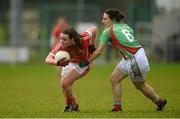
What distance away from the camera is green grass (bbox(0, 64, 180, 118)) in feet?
43.0

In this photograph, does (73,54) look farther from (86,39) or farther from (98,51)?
(98,51)

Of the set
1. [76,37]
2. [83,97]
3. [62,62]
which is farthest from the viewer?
[83,97]

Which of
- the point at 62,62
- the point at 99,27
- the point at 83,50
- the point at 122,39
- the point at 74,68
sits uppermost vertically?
the point at 122,39

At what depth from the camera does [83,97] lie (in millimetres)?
17250

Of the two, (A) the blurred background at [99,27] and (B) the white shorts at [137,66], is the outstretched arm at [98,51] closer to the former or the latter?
(B) the white shorts at [137,66]

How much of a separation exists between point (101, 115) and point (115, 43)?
53.3 inches

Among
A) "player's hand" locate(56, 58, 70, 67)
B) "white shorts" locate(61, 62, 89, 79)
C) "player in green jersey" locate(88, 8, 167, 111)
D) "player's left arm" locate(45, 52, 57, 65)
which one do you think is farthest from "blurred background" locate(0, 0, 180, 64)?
"player's hand" locate(56, 58, 70, 67)

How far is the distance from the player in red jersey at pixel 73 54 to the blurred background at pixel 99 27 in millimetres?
22508

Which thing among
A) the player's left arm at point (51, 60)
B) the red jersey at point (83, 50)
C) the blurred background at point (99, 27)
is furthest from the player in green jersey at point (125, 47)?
the blurred background at point (99, 27)

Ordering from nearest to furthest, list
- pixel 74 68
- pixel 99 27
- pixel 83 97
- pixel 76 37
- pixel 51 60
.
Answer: pixel 51 60 < pixel 76 37 < pixel 74 68 < pixel 83 97 < pixel 99 27

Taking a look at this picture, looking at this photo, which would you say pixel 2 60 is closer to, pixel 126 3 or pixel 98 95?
pixel 126 3

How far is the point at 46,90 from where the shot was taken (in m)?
19.9

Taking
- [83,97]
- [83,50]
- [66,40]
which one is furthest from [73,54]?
[83,97]

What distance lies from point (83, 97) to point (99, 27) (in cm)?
2088
